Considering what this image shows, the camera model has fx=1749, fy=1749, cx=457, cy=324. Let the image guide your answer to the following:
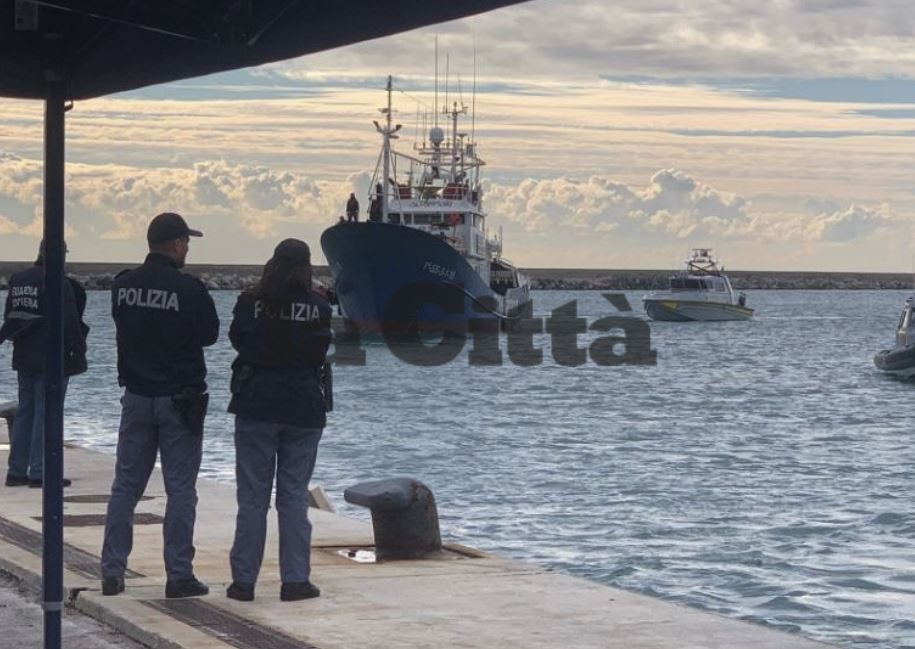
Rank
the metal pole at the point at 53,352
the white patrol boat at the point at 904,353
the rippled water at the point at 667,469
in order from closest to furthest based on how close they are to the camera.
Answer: the metal pole at the point at 53,352
the rippled water at the point at 667,469
the white patrol boat at the point at 904,353

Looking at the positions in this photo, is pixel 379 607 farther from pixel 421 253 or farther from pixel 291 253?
pixel 421 253

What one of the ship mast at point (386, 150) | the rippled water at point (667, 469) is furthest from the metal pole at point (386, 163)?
the rippled water at point (667, 469)

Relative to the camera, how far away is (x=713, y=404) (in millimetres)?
42562

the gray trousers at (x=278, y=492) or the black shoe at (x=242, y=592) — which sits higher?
the gray trousers at (x=278, y=492)

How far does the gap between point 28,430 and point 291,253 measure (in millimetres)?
5132

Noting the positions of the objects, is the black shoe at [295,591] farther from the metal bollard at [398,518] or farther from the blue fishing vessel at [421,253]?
the blue fishing vessel at [421,253]

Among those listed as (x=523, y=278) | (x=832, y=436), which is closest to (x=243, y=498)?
(x=832, y=436)

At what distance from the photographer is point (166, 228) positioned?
27.9 feet

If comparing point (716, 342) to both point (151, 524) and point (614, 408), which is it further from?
point (151, 524)

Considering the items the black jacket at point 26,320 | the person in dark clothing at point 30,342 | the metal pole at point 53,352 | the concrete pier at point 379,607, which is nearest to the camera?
the metal pole at point 53,352

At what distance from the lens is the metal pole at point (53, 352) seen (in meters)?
6.34

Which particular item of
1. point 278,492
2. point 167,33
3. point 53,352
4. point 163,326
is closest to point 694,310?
point 278,492

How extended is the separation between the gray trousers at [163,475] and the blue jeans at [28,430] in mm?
3884

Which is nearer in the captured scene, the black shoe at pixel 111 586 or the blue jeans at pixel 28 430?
the black shoe at pixel 111 586
